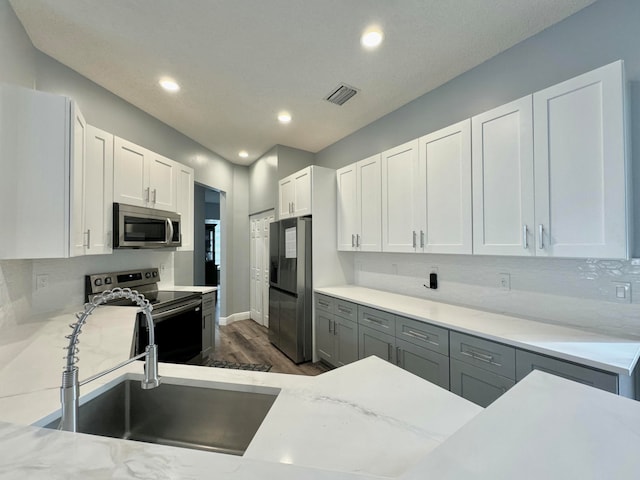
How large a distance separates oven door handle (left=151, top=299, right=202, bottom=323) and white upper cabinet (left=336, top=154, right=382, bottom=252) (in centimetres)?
171

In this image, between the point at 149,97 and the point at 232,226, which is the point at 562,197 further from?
the point at 232,226

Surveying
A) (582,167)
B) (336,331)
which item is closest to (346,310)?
(336,331)

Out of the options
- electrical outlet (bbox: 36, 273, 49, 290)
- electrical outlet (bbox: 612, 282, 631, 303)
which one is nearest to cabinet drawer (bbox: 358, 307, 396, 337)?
electrical outlet (bbox: 612, 282, 631, 303)

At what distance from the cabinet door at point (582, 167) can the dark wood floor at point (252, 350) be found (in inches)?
97.1

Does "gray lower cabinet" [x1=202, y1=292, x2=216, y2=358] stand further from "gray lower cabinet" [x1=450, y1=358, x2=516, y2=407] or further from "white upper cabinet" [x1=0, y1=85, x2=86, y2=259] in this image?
"gray lower cabinet" [x1=450, y1=358, x2=516, y2=407]

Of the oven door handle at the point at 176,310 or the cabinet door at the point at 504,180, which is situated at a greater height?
the cabinet door at the point at 504,180

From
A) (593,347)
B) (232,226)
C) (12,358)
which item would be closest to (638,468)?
(593,347)

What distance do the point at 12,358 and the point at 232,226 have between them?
12.2ft

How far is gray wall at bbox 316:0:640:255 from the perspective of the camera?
159 centimetres

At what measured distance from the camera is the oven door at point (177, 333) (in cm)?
232

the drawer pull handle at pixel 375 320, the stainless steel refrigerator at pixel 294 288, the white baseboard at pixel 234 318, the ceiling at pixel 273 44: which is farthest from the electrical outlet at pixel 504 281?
the white baseboard at pixel 234 318

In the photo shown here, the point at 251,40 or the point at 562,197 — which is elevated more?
the point at 251,40

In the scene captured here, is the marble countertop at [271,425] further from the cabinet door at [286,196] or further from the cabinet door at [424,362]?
the cabinet door at [286,196]

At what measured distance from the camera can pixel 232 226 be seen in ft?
16.1
